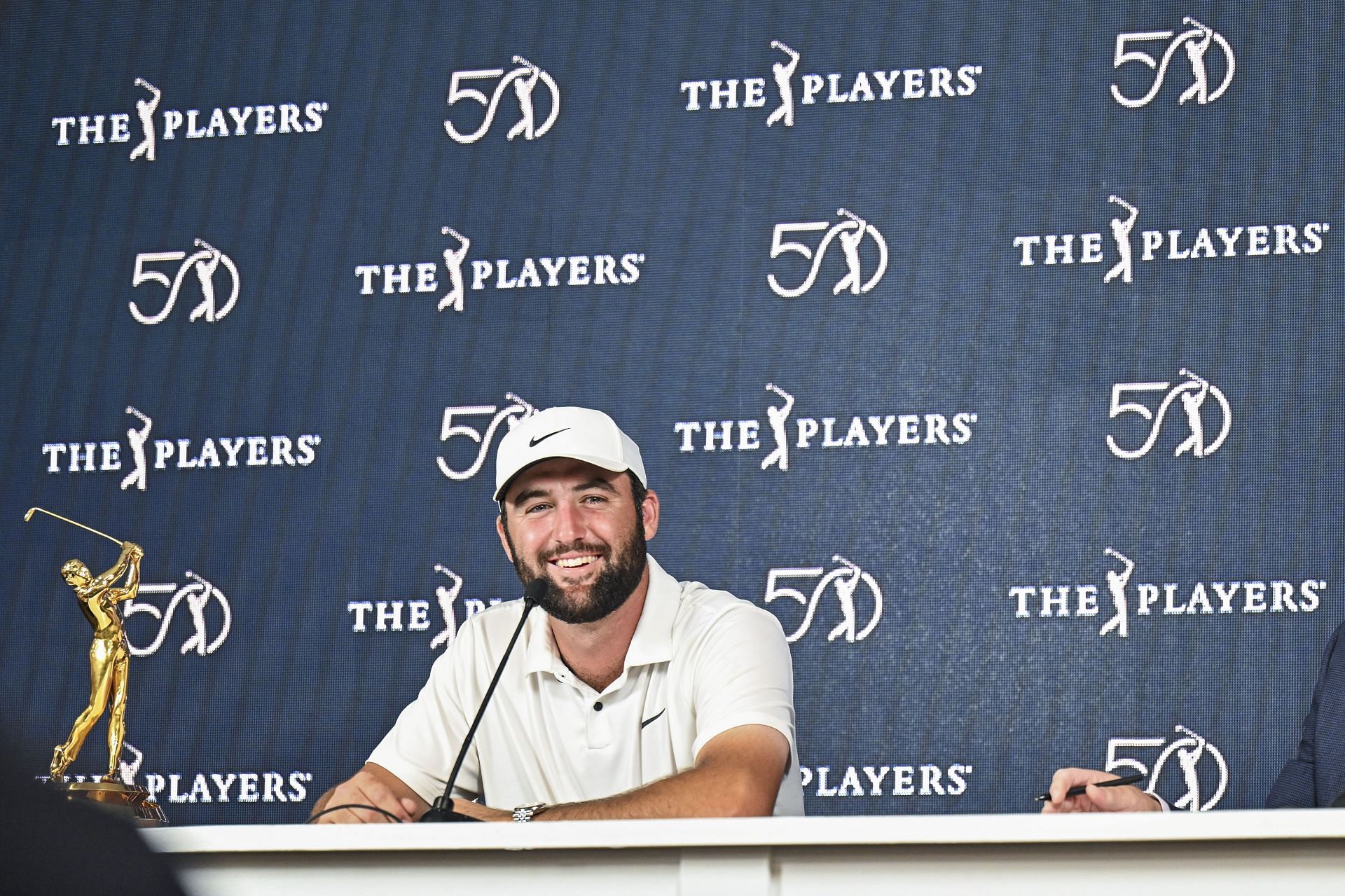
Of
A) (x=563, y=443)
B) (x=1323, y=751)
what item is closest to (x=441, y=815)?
(x=563, y=443)

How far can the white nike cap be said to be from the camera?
8.12 feet

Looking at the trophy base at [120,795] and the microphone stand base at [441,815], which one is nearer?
the microphone stand base at [441,815]

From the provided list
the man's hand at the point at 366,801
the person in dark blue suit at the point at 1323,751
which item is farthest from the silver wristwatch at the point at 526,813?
the person in dark blue suit at the point at 1323,751

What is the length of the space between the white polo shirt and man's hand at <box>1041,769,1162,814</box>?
439 millimetres

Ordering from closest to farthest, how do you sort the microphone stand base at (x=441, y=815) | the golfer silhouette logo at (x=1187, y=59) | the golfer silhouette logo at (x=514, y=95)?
the microphone stand base at (x=441, y=815) → the golfer silhouette logo at (x=1187, y=59) → the golfer silhouette logo at (x=514, y=95)

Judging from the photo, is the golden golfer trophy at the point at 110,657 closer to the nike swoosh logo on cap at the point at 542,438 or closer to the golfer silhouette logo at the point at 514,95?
the nike swoosh logo on cap at the point at 542,438

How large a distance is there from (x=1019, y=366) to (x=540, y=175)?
1111mm

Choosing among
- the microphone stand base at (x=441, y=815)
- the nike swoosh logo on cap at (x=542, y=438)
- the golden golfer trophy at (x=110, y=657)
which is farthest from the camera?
the nike swoosh logo on cap at (x=542, y=438)

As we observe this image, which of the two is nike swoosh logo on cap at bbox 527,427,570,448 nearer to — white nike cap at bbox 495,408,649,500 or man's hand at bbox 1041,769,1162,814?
white nike cap at bbox 495,408,649,500

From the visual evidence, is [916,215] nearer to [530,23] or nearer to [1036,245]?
[1036,245]

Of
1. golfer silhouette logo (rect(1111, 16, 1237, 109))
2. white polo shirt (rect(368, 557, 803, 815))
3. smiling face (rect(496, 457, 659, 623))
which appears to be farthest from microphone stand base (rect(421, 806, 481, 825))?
golfer silhouette logo (rect(1111, 16, 1237, 109))

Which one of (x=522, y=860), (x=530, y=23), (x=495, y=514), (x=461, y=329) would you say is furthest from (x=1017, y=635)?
(x=522, y=860)

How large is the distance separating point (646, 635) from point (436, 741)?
36cm

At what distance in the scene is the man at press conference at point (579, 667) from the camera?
2.38 meters
